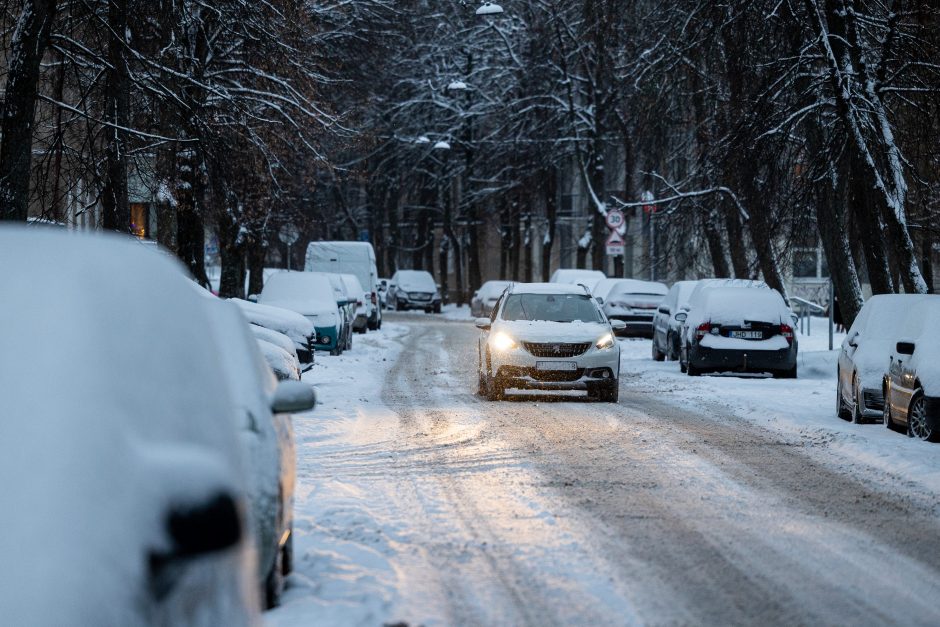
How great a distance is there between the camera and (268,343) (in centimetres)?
1551

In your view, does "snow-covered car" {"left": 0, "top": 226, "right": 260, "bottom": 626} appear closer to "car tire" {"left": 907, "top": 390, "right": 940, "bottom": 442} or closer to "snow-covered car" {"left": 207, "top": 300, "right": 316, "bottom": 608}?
"snow-covered car" {"left": 207, "top": 300, "right": 316, "bottom": 608}

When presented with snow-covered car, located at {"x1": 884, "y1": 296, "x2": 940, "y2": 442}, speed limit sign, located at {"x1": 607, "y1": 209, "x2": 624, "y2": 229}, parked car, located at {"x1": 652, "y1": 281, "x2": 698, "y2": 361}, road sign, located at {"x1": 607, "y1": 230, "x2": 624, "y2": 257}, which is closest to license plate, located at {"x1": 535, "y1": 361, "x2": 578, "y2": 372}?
snow-covered car, located at {"x1": 884, "y1": 296, "x2": 940, "y2": 442}

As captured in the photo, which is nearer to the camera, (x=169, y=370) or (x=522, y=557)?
(x=169, y=370)

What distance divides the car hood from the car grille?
66 millimetres

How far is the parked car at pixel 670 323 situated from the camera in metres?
28.2

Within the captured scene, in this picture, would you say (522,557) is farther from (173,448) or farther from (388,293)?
(388,293)

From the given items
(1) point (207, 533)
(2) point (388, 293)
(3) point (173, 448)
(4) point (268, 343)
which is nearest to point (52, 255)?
(3) point (173, 448)

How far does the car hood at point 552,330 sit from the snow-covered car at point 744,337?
16.4 feet

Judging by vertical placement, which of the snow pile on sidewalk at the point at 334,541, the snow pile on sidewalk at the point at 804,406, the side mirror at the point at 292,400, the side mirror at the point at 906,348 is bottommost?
the snow pile on sidewalk at the point at 804,406

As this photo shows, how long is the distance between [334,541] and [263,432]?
2.38 metres

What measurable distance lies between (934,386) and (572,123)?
34.7 metres

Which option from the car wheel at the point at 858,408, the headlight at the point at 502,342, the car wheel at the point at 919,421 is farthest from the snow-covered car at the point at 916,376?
the headlight at the point at 502,342

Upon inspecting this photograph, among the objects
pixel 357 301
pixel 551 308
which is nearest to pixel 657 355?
pixel 551 308

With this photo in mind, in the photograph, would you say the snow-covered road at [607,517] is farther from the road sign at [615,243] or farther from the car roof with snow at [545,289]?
the road sign at [615,243]
